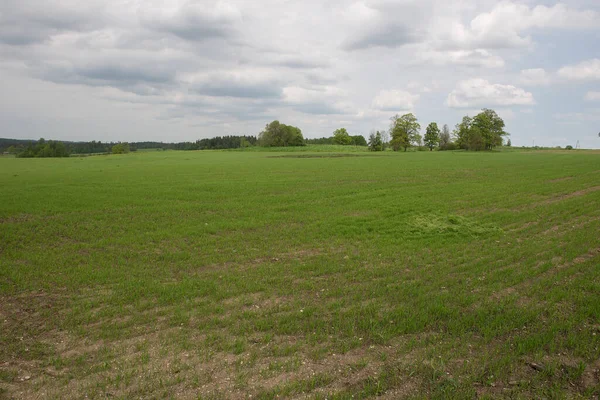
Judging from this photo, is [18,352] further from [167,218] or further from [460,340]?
[167,218]

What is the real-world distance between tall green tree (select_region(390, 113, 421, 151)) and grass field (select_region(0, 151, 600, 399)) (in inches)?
4453

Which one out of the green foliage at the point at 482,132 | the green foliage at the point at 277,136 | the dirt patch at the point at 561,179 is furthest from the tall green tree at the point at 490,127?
the dirt patch at the point at 561,179

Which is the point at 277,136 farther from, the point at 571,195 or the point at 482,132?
the point at 571,195

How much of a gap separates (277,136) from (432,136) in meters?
58.9

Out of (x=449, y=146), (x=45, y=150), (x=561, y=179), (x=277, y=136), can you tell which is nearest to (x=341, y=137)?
(x=277, y=136)

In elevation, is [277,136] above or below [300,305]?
above

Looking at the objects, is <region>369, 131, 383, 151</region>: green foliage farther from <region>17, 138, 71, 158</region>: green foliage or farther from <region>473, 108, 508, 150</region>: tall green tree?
<region>17, 138, 71, 158</region>: green foliage

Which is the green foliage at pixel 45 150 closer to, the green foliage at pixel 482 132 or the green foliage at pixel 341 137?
the green foliage at pixel 341 137

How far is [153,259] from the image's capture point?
11.8 m

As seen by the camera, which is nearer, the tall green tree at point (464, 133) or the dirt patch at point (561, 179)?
the dirt patch at point (561, 179)

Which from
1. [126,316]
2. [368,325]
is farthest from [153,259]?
[368,325]

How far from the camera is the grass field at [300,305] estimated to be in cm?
550

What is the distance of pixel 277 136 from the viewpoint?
152 m

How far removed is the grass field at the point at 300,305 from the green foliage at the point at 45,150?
407 ft
